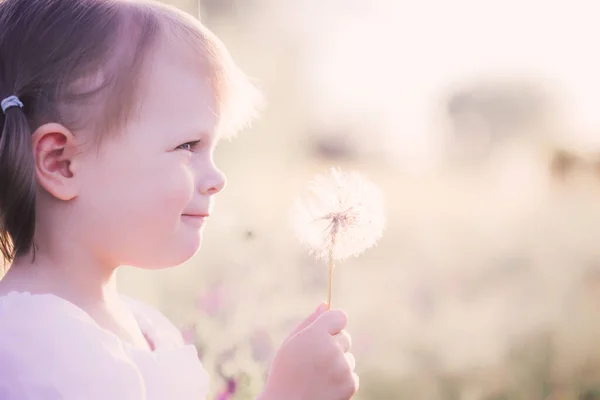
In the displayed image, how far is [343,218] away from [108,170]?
0.95 ft

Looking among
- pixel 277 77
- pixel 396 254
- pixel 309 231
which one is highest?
pixel 277 77

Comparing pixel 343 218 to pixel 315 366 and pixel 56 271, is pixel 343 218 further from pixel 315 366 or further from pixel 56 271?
pixel 56 271

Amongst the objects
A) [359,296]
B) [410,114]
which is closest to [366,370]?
[359,296]

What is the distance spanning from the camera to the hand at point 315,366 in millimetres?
841

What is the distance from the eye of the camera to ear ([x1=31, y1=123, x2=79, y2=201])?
2.64ft

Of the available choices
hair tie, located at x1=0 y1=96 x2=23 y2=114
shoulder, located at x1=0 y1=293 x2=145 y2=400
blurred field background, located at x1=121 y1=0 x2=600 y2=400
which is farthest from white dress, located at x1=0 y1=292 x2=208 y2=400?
blurred field background, located at x1=121 y1=0 x2=600 y2=400

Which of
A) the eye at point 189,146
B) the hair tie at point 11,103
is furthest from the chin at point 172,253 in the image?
the hair tie at point 11,103

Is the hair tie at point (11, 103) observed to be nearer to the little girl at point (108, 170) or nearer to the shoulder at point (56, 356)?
the little girl at point (108, 170)

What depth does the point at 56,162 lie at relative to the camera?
820 mm

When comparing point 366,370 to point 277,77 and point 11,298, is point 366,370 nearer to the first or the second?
point 277,77

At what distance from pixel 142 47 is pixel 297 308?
618 millimetres

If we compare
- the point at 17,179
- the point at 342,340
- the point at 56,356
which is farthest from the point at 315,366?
the point at 17,179

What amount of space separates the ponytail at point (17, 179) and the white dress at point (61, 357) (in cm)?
8

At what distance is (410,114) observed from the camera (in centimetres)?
132
